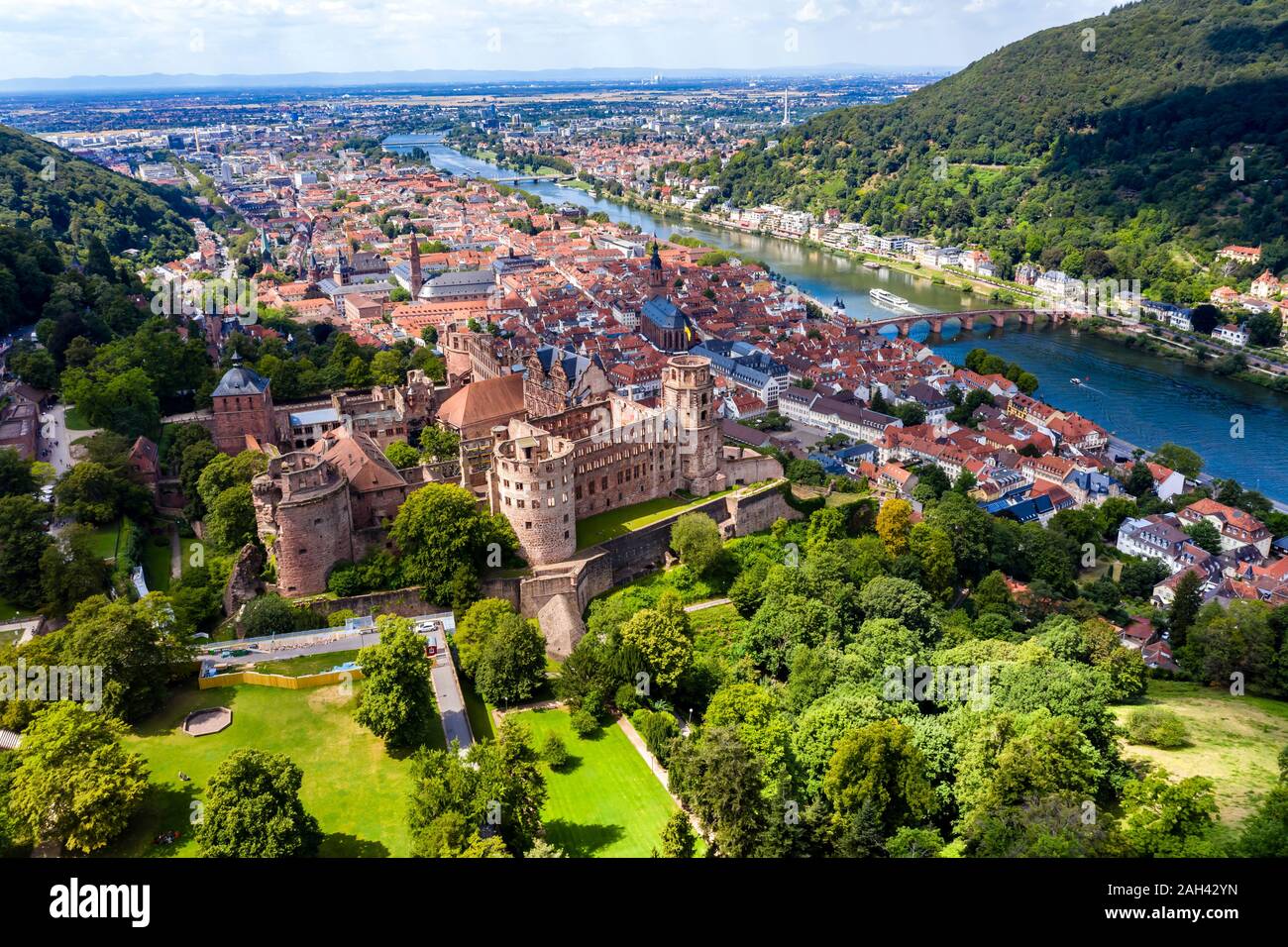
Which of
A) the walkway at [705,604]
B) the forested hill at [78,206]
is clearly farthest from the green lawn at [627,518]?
the forested hill at [78,206]

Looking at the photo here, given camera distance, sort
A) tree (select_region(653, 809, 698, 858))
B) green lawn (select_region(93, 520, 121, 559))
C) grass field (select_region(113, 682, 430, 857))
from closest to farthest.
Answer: grass field (select_region(113, 682, 430, 857)), tree (select_region(653, 809, 698, 858)), green lawn (select_region(93, 520, 121, 559))

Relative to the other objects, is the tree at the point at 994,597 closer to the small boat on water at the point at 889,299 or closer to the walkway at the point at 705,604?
the walkway at the point at 705,604

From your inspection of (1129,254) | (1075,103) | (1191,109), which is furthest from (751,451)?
(1075,103)

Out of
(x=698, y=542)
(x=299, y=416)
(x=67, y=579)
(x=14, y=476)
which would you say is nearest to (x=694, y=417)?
(x=698, y=542)

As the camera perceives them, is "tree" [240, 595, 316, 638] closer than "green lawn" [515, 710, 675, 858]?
No

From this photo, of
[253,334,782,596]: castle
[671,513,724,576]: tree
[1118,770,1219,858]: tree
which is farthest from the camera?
[671,513,724,576]: tree

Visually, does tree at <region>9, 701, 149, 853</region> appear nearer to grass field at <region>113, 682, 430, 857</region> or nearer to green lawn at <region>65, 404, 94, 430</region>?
grass field at <region>113, 682, 430, 857</region>

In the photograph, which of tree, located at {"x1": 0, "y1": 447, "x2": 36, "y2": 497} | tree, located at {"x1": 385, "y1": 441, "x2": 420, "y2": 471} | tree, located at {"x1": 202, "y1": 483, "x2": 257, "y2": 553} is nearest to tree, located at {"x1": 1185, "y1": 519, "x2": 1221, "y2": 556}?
tree, located at {"x1": 385, "y1": 441, "x2": 420, "y2": 471}
